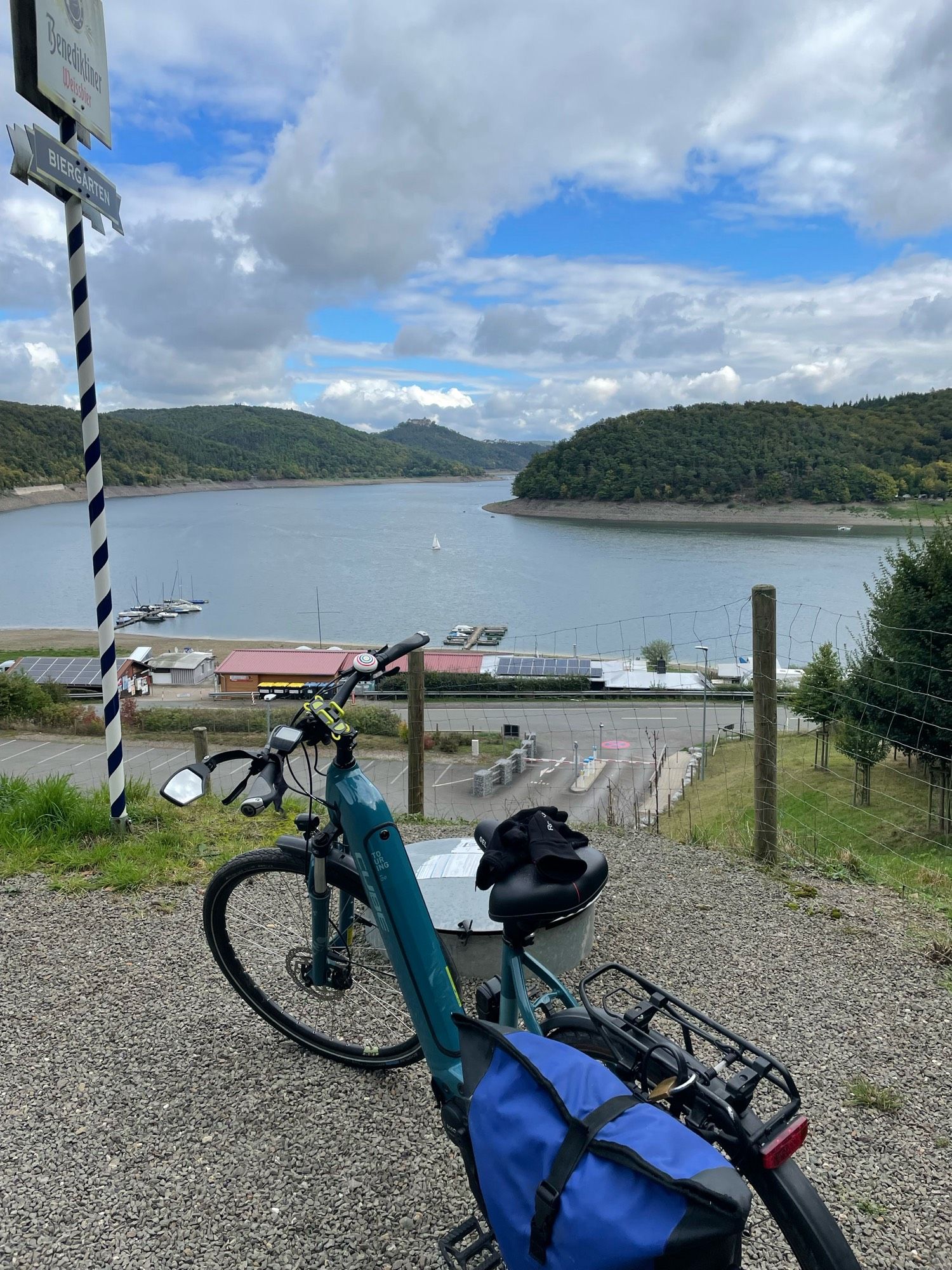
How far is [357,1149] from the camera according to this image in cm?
217

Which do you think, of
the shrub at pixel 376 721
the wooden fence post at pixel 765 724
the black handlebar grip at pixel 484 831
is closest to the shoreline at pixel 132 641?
the shrub at pixel 376 721

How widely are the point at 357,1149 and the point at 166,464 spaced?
433 feet

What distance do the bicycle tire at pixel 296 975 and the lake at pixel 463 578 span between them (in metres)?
22.5

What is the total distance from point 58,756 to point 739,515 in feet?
235

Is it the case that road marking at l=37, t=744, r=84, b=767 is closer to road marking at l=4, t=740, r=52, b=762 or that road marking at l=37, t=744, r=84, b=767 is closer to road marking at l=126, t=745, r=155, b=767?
road marking at l=4, t=740, r=52, b=762

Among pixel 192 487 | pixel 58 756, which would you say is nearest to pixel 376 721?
pixel 58 756

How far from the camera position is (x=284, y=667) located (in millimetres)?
30812

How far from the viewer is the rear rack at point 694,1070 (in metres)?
1.37

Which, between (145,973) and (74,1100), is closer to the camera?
(74,1100)

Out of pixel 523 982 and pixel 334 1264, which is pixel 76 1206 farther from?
pixel 523 982

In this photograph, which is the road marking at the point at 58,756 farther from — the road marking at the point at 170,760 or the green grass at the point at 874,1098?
the green grass at the point at 874,1098

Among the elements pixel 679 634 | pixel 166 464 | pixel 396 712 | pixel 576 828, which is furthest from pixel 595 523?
pixel 576 828

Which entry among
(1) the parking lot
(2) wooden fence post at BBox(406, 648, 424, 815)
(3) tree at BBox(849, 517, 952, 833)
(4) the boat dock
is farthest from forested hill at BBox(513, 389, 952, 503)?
(2) wooden fence post at BBox(406, 648, 424, 815)

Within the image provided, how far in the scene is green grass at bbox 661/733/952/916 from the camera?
4.14 m
